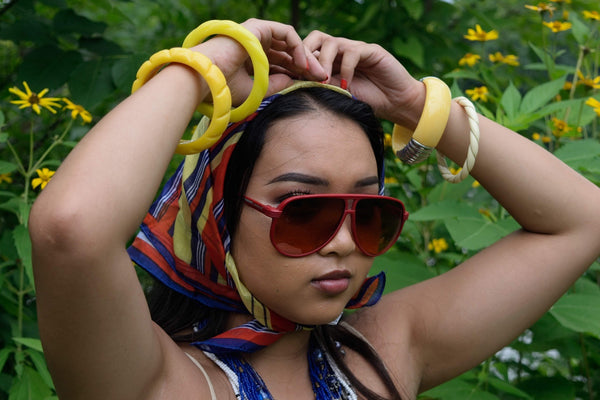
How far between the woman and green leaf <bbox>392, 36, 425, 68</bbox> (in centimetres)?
123

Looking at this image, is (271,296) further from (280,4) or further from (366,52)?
(280,4)

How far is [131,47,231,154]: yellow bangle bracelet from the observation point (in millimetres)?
1283

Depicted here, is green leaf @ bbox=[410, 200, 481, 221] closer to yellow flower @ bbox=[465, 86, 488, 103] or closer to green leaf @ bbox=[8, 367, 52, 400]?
yellow flower @ bbox=[465, 86, 488, 103]

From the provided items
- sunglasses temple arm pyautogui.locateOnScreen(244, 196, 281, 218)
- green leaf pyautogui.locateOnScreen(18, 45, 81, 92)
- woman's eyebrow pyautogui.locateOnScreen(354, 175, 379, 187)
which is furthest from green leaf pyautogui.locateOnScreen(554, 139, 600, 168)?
green leaf pyautogui.locateOnScreen(18, 45, 81, 92)

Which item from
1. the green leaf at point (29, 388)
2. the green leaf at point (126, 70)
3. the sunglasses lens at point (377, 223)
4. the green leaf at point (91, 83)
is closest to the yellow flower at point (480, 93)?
the sunglasses lens at point (377, 223)

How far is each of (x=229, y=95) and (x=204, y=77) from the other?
55 millimetres

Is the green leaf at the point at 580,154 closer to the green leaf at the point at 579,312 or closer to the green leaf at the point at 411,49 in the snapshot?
the green leaf at the point at 579,312

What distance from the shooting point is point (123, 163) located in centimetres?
113

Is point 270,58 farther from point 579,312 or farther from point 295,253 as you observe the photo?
point 579,312

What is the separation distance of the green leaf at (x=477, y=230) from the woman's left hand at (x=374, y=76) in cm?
33

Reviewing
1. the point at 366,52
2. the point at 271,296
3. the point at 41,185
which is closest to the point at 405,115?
the point at 366,52

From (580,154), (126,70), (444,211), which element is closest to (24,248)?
(126,70)

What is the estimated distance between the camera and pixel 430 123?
1.64 meters

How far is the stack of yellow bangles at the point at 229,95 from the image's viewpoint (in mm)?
1289
